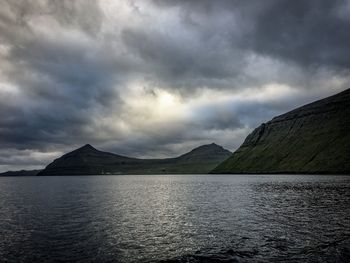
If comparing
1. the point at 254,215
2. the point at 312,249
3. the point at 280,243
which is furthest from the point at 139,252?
the point at 254,215

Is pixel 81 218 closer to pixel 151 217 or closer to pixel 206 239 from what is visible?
pixel 151 217

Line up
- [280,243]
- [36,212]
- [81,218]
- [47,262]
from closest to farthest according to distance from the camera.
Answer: [47,262] < [280,243] < [81,218] < [36,212]

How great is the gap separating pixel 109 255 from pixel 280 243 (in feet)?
62.3

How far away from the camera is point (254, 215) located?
57.0m

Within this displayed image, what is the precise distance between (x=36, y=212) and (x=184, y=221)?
33.1m

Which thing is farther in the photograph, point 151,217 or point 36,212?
point 36,212

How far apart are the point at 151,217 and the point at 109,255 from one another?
26.5 metres

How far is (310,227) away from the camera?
43.9 meters

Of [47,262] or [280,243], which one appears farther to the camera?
[280,243]

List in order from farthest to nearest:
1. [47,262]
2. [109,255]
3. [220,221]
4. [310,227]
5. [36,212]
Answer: [36,212], [220,221], [310,227], [109,255], [47,262]

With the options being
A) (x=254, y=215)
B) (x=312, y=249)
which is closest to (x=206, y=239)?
(x=312, y=249)

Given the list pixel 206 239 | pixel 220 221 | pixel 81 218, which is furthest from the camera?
pixel 81 218

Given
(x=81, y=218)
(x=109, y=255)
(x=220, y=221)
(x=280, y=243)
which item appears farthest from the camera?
(x=81, y=218)

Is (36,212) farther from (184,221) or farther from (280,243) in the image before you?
(280,243)
